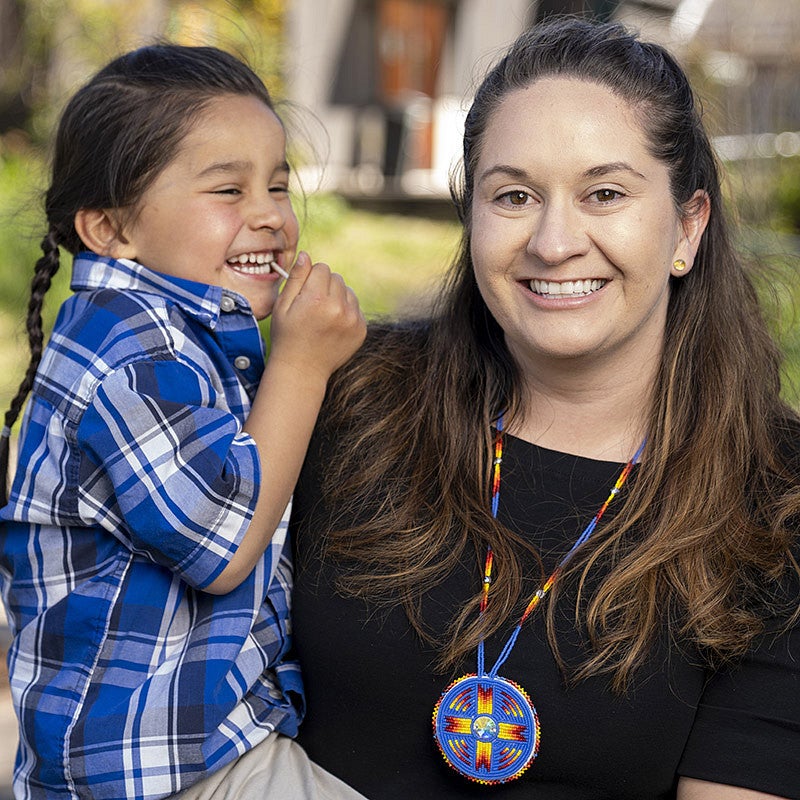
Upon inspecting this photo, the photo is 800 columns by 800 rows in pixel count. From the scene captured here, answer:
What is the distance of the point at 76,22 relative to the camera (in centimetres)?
1036

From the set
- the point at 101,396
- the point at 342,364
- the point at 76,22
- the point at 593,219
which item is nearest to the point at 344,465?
the point at 342,364

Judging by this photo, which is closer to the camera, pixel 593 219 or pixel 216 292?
pixel 593 219

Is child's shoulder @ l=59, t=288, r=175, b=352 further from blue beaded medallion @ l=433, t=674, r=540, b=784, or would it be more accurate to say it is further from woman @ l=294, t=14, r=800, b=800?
blue beaded medallion @ l=433, t=674, r=540, b=784

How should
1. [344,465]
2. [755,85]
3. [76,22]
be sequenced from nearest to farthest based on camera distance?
[344,465], [755,85], [76,22]

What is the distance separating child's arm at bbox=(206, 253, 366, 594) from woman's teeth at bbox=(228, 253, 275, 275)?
0.09 metres

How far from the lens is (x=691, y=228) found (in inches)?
88.0

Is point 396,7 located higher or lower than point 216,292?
higher

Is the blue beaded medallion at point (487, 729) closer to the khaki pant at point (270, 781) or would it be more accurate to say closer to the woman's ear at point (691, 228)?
the khaki pant at point (270, 781)

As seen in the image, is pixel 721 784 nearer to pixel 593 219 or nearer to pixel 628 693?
pixel 628 693

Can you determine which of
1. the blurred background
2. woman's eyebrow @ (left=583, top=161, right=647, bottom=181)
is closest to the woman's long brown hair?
woman's eyebrow @ (left=583, top=161, right=647, bottom=181)

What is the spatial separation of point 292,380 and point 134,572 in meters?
0.45

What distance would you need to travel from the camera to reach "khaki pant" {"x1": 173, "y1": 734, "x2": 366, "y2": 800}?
201cm

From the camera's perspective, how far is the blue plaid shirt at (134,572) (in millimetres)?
1957

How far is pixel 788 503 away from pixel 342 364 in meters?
0.88
